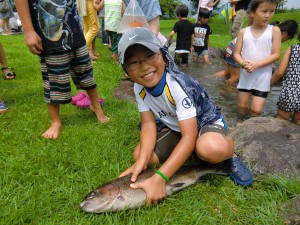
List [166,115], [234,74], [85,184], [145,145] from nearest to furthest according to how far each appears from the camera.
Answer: [85,184] < [145,145] < [166,115] < [234,74]

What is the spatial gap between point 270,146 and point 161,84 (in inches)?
43.7

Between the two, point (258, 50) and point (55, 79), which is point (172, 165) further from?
point (258, 50)

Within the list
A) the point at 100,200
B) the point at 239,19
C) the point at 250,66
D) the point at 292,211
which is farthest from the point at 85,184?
the point at 239,19

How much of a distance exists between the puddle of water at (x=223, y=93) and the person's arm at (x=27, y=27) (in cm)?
233

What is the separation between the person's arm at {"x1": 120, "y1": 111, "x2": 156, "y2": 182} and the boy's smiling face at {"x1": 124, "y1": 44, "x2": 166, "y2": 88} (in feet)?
1.29

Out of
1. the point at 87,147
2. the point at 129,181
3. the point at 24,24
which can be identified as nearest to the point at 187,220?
the point at 129,181

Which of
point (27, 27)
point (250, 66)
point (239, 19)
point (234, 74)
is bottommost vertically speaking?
point (234, 74)

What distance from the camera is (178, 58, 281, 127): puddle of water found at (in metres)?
4.03

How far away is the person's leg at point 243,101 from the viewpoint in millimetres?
3842

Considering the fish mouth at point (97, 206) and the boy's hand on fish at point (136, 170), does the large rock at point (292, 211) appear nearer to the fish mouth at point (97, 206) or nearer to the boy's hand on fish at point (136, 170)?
the boy's hand on fish at point (136, 170)

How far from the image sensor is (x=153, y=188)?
1842 millimetres

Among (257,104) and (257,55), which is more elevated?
(257,55)

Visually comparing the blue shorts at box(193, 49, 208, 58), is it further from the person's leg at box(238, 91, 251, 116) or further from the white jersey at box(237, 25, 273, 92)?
the white jersey at box(237, 25, 273, 92)

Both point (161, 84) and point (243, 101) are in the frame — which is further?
point (243, 101)
